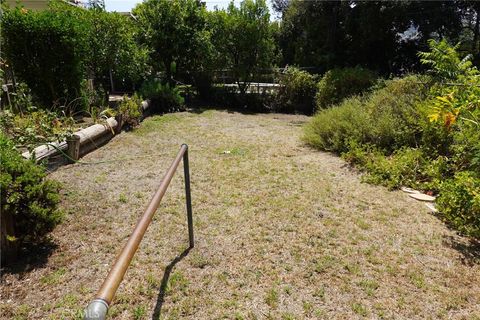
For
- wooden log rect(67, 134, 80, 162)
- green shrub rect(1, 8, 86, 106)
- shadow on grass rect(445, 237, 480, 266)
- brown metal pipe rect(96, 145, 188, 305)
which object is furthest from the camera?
green shrub rect(1, 8, 86, 106)

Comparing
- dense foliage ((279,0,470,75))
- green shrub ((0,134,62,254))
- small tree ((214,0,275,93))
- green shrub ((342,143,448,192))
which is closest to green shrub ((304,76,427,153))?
green shrub ((342,143,448,192))

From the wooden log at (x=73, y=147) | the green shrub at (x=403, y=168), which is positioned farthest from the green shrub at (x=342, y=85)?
the wooden log at (x=73, y=147)

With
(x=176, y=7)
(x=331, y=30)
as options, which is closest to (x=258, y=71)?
(x=176, y=7)

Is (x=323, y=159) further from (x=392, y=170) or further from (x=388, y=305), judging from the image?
(x=388, y=305)

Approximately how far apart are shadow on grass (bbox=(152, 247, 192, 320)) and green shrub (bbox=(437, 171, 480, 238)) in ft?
9.01

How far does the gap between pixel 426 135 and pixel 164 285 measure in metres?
4.53

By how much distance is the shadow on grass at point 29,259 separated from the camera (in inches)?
102

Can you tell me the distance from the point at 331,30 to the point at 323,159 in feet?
34.8

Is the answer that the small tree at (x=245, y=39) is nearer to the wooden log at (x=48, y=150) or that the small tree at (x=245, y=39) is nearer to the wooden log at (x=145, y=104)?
the wooden log at (x=145, y=104)

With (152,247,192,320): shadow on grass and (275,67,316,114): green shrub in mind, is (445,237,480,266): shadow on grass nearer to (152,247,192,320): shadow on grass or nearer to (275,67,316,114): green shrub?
(152,247,192,320): shadow on grass

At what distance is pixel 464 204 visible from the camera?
134 inches

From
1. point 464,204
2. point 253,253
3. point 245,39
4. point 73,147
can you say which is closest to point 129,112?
point 73,147

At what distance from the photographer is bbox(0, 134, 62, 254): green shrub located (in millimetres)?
2518

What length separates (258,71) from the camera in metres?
12.0
